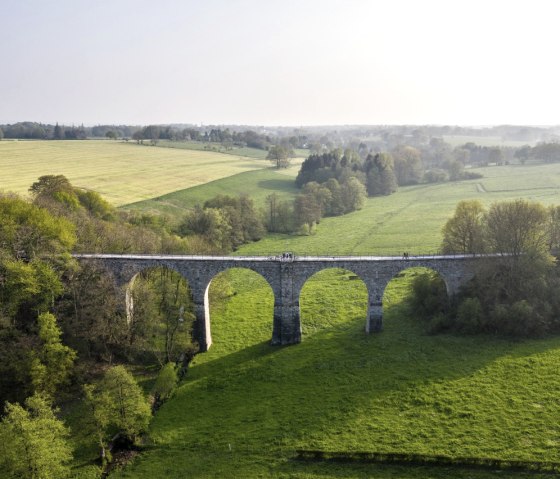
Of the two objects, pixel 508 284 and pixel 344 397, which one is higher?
pixel 508 284

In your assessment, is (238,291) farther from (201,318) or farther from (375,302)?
(375,302)

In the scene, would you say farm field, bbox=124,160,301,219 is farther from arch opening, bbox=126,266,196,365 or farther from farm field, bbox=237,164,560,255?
arch opening, bbox=126,266,196,365

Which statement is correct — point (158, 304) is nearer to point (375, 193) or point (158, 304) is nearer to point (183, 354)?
point (183, 354)

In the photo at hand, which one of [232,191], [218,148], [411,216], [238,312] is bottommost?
[238,312]

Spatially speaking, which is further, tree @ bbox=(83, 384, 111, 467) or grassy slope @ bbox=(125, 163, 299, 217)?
grassy slope @ bbox=(125, 163, 299, 217)

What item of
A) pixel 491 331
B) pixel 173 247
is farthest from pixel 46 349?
pixel 491 331

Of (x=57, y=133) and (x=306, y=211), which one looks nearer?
(x=306, y=211)

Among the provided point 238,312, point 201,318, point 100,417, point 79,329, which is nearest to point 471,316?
point 238,312

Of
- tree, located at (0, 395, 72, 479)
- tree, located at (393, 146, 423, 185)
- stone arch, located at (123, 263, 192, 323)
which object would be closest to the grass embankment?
tree, located at (0, 395, 72, 479)
